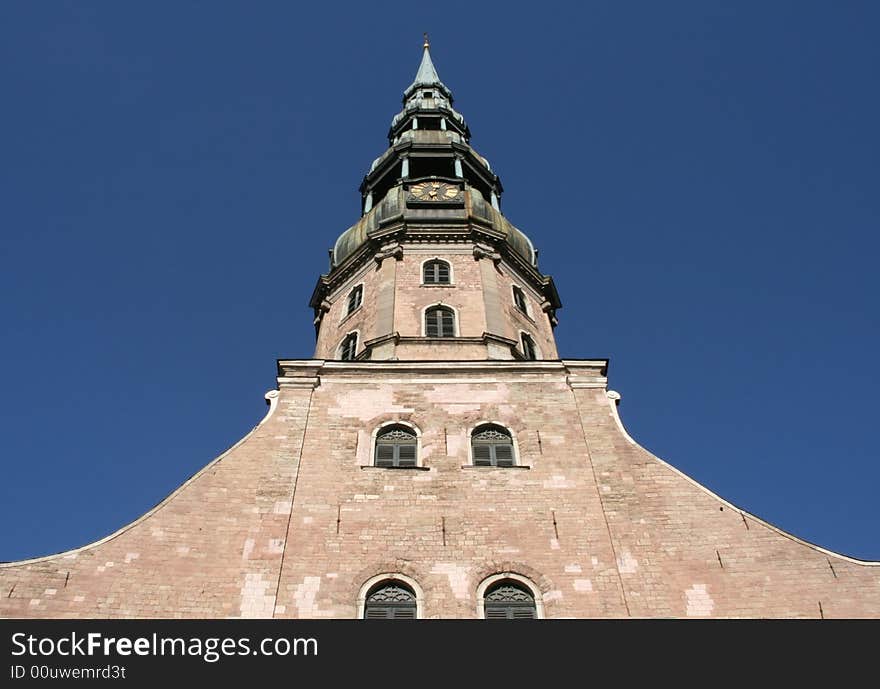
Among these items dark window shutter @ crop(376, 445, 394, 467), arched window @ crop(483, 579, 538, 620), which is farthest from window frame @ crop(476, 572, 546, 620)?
dark window shutter @ crop(376, 445, 394, 467)

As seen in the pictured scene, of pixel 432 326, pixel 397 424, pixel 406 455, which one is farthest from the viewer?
pixel 432 326

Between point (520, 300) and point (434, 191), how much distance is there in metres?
5.16

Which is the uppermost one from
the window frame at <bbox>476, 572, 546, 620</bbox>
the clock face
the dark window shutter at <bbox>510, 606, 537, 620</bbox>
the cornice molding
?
the clock face

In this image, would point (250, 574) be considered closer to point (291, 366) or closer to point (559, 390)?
point (291, 366)

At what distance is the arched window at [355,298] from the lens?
28234 mm

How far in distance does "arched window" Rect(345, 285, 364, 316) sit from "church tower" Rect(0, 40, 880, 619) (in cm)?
376

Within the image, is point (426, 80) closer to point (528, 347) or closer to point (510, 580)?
point (528, 347)

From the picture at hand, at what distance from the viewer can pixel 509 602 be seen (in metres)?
16.6

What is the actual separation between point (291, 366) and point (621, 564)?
8486 mm

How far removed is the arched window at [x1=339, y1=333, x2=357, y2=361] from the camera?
87.6 ft

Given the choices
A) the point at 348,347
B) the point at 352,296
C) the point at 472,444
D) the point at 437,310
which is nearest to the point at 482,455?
the point at 472,444

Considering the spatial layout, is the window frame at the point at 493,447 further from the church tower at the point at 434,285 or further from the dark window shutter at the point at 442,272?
the dark window shutter at the point at 442,272

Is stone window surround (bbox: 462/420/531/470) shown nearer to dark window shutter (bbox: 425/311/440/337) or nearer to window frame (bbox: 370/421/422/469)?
window frame (bbox: 370/421/422/469)

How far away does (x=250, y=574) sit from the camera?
16781mm
